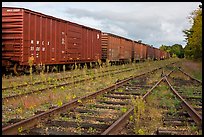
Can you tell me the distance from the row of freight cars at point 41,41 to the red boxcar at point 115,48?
316 centimetres

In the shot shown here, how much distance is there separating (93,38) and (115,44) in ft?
26.2

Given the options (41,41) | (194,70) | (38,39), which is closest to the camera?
(38,39)

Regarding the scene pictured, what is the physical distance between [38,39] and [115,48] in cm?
1770

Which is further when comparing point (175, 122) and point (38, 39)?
point (38, 39)

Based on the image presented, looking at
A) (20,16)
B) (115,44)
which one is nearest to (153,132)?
(20,16)

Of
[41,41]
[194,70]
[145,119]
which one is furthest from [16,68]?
[194,70]

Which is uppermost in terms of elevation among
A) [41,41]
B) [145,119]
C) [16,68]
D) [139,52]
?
[41,41]

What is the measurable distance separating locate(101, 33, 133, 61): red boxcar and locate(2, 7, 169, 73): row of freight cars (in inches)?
125

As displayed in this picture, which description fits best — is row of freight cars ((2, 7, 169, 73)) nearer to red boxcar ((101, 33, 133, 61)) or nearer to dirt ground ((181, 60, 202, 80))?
red boxcar ((101, 33, 133, 61))

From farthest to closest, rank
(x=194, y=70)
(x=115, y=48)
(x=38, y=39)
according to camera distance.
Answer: (x=115, y=48) → (x=194, y=70) → (x=38, y=39)

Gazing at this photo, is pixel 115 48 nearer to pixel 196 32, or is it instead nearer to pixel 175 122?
pixel 196 32

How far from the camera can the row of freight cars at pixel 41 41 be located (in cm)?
1596

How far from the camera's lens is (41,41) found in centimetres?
1781

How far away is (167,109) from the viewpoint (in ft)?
27.4
